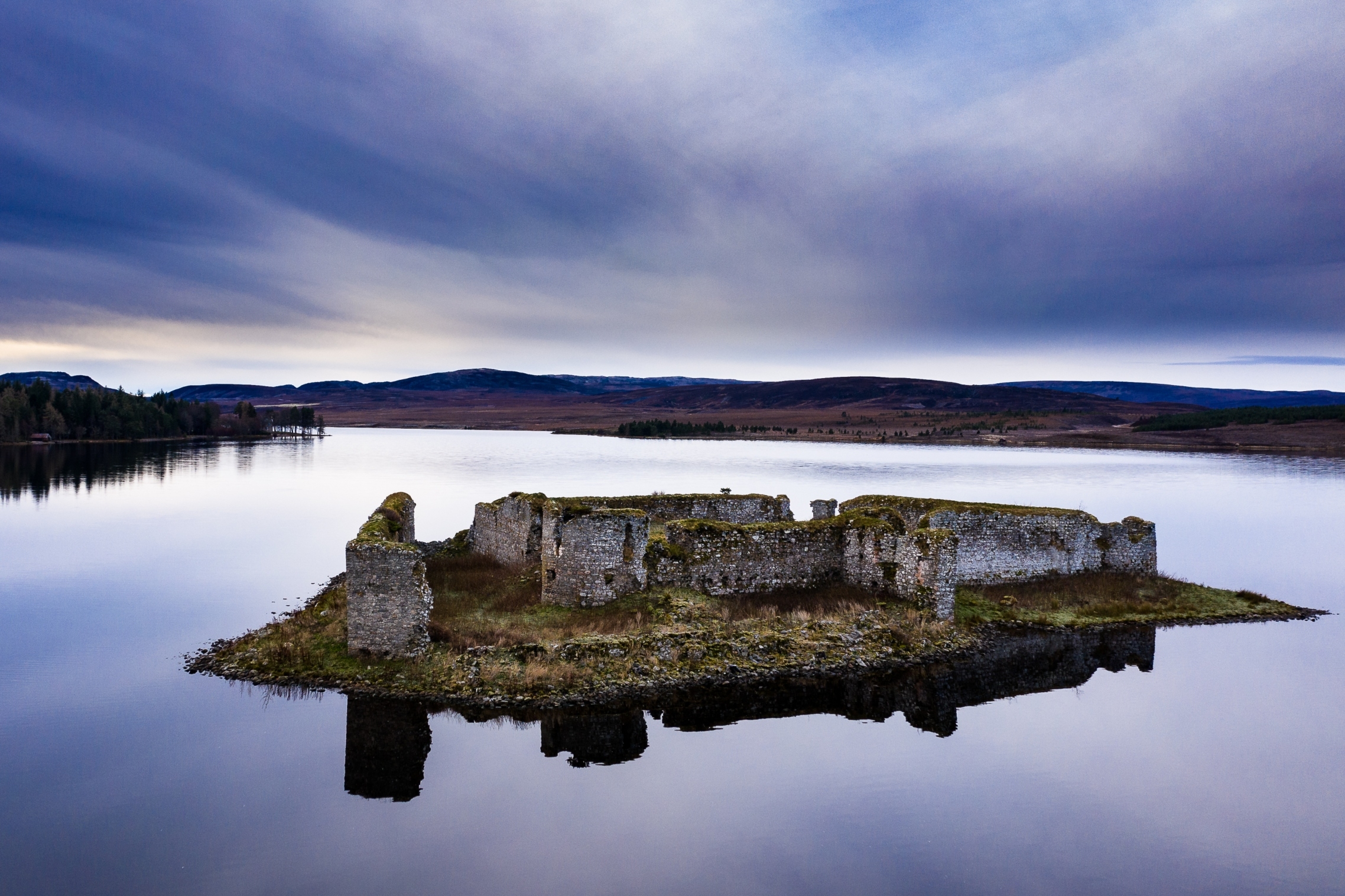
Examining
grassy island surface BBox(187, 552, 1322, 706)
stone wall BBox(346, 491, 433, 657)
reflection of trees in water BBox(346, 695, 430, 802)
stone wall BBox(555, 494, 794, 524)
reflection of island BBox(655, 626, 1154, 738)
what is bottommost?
reflection of trees in water BBox(346, 695, 430, 802)

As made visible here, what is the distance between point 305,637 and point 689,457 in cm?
7179

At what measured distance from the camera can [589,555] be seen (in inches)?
650

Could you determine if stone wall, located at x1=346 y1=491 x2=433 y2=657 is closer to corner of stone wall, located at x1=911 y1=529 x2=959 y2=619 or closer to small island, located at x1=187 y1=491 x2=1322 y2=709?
small island, located at x1=187 y1=491 x2=1322 y2=709

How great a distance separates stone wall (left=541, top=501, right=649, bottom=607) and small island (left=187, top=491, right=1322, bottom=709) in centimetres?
4

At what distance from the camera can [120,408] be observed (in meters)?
99.6

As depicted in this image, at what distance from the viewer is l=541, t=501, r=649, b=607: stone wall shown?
16.4m

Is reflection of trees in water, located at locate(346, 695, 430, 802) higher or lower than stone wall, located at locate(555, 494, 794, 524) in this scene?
lower

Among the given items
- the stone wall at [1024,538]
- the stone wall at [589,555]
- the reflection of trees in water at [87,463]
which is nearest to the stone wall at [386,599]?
the stone wall at [589,555]

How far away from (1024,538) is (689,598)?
10.7m

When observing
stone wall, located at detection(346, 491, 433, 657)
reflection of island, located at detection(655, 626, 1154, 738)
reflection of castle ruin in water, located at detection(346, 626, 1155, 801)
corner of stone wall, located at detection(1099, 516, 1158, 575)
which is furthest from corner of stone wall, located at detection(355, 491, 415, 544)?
corner of stone wall, located at detection(1099, 516, 1158, 575)

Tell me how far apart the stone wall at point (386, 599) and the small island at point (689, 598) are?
0.11ft

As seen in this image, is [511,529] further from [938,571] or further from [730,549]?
[938,571]

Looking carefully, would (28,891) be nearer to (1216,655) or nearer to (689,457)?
(1216,655)

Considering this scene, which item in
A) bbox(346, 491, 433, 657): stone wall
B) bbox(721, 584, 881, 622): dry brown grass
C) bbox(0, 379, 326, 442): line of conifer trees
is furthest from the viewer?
bbox(0, 379, 326, 442): line of conifer trees
